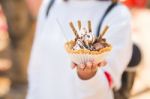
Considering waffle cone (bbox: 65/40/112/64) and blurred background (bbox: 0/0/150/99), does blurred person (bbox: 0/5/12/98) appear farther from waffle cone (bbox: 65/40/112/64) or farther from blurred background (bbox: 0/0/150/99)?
waffle cone (bbox: 65/40/112/64)

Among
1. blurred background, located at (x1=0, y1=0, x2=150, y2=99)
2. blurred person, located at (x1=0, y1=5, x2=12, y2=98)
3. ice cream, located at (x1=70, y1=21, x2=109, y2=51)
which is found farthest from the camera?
blurred person, located at (x1=0, y1=5, x2=12, y2=98)

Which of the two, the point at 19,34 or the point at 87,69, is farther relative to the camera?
the point at 19,34

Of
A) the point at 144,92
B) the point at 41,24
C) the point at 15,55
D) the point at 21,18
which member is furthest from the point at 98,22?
the point at 15,55

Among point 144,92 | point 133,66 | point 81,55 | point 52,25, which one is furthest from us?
point 144,92

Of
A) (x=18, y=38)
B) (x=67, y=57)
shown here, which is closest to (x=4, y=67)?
(x=18, y=38)

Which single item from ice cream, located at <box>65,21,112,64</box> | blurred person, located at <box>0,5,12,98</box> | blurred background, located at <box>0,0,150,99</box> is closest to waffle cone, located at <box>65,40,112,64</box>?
ice cream, located at <box>65,21,112,64</box>

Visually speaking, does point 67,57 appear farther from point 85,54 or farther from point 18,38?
point 18,38

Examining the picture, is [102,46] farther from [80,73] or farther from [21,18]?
[21,18]
